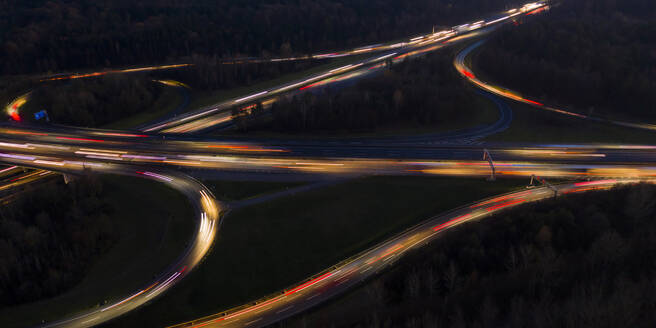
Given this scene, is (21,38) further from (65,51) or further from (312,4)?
(312,4)

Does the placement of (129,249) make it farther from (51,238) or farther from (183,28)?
(183,28)

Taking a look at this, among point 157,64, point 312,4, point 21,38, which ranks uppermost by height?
point 312,4

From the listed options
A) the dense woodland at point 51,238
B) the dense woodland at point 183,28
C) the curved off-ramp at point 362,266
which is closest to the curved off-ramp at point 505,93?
the curved off-ramp at point 362,266

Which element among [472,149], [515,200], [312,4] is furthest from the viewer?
[312,4]

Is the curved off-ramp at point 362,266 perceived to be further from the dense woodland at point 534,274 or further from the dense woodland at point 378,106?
the dense woodland at point 378,106

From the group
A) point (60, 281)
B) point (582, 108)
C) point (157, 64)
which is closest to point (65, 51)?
point (157, 64)

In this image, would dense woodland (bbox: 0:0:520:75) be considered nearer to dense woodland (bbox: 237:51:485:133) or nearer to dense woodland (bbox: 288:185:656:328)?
dense woodland (bbox: 237:51:485:133)

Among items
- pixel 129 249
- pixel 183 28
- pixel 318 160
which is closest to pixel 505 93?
pixel 318 160
